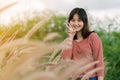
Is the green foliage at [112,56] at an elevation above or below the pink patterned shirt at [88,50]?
below

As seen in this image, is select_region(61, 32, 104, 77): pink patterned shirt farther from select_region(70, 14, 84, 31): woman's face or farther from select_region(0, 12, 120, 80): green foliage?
select_region(0, 12, 120, 80): green foliage

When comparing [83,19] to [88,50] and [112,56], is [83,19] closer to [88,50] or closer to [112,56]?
[88,50]

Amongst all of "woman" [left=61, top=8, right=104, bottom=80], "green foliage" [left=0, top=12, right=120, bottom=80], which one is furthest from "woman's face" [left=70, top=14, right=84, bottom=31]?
"green foliage" [left=0, top=12, right=120, bottom=80]

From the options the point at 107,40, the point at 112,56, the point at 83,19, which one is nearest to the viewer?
the point at 83,19

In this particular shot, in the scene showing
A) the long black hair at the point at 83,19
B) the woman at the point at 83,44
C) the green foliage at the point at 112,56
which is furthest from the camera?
the green foliage at the point at 112,56

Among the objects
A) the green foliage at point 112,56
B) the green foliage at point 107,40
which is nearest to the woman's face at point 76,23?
the green foliage at point 107,40

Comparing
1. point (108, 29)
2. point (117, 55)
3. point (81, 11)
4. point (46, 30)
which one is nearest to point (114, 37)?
point (108, 29)

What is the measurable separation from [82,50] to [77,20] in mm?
271

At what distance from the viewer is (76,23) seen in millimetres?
3211

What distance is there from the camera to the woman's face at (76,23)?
125 inches

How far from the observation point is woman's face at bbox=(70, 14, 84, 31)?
317cm

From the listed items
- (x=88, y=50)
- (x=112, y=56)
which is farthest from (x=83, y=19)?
(x=112, y=56)

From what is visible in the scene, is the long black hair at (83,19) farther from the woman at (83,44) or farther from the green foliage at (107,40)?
the green foliage at (107,40)

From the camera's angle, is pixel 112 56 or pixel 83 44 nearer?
pixel 83 44
